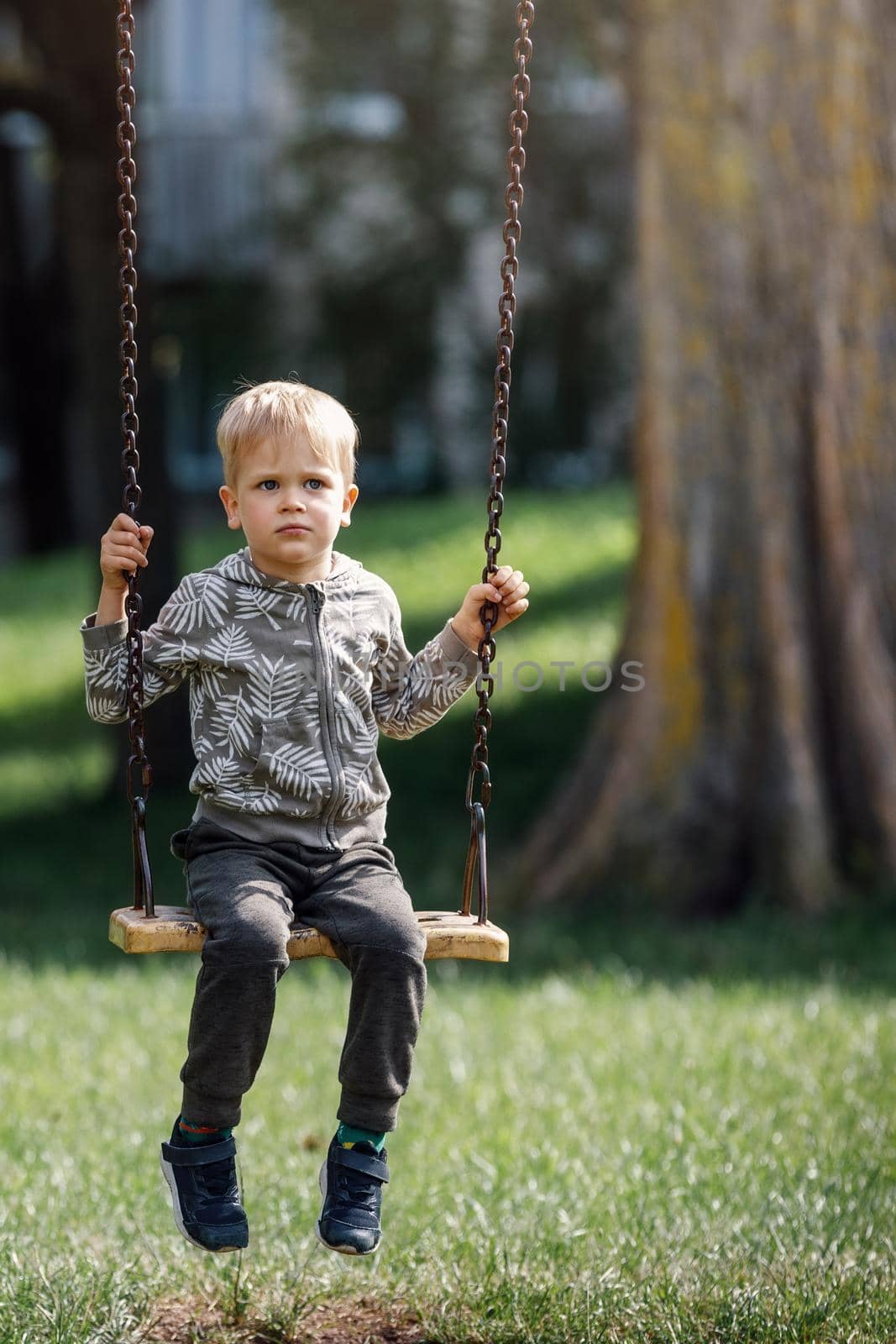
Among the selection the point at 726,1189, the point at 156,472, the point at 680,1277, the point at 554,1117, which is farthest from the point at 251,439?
the point at 156,472

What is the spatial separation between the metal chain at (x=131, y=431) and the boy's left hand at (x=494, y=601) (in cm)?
63

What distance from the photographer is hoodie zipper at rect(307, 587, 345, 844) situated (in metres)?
3.45

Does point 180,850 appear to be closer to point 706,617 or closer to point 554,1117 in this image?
point 554,1117

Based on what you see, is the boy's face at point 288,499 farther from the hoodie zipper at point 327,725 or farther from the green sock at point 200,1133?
the green sock at point 200,1133

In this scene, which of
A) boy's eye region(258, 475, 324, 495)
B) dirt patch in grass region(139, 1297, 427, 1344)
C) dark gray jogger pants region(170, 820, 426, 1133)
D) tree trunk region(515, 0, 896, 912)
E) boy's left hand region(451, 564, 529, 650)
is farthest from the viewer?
tree trunk region(515, 0, 896, 912)

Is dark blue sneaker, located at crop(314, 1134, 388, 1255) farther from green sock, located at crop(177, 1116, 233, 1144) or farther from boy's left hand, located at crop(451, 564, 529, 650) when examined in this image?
boy's left hand, located at crop(451, 564, 529, 650)

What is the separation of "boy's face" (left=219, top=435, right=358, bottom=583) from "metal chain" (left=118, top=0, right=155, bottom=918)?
0.22m

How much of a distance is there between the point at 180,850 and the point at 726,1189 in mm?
1877

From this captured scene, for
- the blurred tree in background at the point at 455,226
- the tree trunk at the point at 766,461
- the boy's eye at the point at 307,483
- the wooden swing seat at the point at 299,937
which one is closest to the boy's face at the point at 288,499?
the boy's eye at the point at 307,483

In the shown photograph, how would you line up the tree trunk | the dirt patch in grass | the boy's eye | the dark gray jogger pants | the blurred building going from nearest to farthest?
the dark gray jogger pants < the boy's eye < the dirt patch in grass < the tree trunk < the blurred building

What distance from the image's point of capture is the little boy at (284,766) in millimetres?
3285

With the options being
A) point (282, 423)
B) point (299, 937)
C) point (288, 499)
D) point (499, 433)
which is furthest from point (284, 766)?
point (499, 433)

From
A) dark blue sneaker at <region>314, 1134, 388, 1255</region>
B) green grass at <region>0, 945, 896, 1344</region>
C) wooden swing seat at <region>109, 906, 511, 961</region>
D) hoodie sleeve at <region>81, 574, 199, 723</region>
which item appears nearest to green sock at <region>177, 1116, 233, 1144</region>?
dark blue sneaker at <region>314, 1134, 388, 1255</region>

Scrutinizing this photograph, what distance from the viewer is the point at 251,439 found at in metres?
3.41
